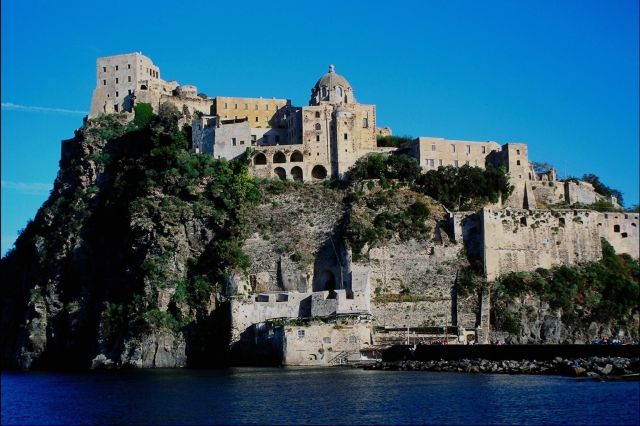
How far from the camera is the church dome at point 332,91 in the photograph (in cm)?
9481

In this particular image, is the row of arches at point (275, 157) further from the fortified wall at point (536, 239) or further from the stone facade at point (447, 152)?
the fortified wall at point (536, 239)

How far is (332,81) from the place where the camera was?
95.8 m

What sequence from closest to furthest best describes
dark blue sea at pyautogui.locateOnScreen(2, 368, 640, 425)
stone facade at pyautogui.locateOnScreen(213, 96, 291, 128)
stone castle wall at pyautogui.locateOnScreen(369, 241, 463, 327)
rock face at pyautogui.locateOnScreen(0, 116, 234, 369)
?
1. dark blue sea at pyautogui.locateOnScreen(2, 368, 640, 425)
2. stone castle wall at pyautogui.locateOnScreen(369, 241, 463, 327)
3. rock face at pyautogui.locateOnScreen(0, 116, 234, 369)
4. stone facade at pyautogui.locateOnScreen(213, 96, 291, 128)

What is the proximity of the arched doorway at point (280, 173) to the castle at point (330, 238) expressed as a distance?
13cm

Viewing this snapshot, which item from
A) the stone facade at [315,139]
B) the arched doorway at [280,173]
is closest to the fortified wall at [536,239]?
the stone facade at [315,139]

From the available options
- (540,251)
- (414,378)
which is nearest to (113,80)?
(540,251)

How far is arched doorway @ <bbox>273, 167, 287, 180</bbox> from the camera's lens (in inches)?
3524

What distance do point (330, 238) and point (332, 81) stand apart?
804 inches

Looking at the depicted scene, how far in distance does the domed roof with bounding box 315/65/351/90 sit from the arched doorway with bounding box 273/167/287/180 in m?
10.8

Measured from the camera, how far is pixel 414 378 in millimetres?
60156

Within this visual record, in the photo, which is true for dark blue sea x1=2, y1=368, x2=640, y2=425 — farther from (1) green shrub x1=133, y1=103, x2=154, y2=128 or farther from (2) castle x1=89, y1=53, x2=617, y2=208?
(1) green shrub x1=133, y1=103, x2=154, y2=128

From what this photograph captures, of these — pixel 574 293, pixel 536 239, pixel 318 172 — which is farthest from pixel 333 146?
pixel 574 293

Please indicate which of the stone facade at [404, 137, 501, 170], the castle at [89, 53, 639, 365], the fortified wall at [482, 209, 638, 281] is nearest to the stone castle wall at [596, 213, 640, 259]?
the castle at [89, 53, 639, 365]

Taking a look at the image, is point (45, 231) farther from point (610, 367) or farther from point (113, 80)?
point (610, 367)
